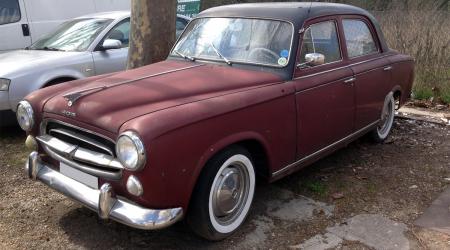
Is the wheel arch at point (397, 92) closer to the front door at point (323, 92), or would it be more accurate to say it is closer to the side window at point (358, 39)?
the side window at point (358, 39)

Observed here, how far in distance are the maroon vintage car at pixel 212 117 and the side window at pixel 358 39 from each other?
0.03 m

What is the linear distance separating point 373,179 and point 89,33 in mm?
4409

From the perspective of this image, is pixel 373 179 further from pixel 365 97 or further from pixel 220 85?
pixel 220 85

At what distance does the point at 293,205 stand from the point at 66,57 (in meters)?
3.80

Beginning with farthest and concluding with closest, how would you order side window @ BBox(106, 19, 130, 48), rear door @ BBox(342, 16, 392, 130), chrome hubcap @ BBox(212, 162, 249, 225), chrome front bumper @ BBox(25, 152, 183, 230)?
side window @ BBox(106, 19, 130, 48) < rear door @ BBox(342, 16, 392, 130) < chrome hubcap @ BBox(212, 162, 249, 225) < chrome front bumper @ BBox(25, 152, 183, 230)

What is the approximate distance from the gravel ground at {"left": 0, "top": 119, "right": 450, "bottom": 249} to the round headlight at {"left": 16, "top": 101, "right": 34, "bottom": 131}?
2.61ft

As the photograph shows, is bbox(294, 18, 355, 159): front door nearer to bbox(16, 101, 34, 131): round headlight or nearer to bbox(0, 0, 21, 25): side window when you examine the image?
bbox(16, 101, 34, 131): round headlight

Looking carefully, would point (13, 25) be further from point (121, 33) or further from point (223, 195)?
point (223, 195)

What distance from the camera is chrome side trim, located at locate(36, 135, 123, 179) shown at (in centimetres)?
304

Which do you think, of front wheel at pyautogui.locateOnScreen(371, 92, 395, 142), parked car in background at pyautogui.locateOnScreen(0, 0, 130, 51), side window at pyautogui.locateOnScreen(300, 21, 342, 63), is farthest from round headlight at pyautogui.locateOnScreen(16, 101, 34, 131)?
parked car in background at pyautogui.locateOnScreen(0, 0, 130, 51)

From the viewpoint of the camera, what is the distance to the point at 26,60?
6117 millimetres

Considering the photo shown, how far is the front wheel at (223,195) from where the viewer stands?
3197mm

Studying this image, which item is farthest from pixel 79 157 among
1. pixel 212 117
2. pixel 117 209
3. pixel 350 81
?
pixel 350 81

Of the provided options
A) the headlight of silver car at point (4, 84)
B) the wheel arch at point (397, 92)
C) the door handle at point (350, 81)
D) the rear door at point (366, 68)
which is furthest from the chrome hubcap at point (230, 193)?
the headlight of silver car at point (4, 84)
